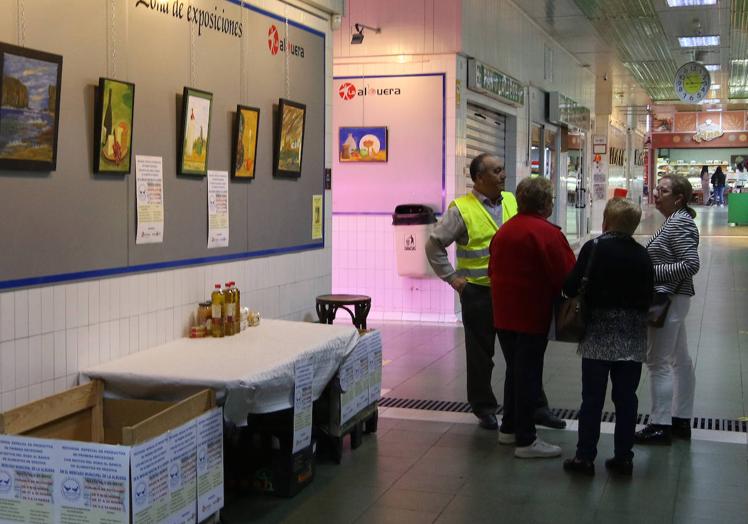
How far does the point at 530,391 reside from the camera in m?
4.89

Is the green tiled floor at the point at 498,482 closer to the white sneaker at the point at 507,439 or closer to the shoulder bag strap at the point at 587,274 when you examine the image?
the white sneaker at the point at 507,439

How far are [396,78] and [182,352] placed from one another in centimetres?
599

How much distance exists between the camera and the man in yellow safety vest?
5.50 metres

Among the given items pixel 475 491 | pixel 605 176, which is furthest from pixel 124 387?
pixel 605 176

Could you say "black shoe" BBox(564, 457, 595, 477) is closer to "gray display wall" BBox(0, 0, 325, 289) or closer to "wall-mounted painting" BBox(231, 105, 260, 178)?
"gray display wall" BBox(0, 0, 325, 289)

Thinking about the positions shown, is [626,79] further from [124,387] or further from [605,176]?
[124,387]

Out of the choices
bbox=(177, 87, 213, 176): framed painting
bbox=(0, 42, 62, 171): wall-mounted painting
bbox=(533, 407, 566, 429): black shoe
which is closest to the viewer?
bbox=(0, 42, 62, 171): wall-mounted painting

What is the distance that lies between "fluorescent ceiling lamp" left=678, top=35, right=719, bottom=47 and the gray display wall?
39.2 ft

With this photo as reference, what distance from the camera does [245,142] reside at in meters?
5.49

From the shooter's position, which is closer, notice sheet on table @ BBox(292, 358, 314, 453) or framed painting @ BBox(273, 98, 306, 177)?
notice sheet on table @ BBox(292, 358, 314, 453)

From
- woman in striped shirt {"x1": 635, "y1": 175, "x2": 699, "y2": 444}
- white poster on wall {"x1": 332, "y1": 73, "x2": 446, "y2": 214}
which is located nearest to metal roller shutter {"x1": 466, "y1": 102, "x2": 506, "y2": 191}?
white poster on wall {"x1": 332, "y1": 73, "x2": 446, "y2": 214}

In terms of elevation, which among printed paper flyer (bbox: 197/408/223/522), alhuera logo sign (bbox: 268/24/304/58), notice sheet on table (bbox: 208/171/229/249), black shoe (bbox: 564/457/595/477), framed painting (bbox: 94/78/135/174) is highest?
alhuera logo sign (bbox: 268/24/304/58)

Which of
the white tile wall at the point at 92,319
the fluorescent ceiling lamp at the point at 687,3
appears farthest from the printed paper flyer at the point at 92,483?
Result: the fluorescent ceiling lamp at the point at 687,3

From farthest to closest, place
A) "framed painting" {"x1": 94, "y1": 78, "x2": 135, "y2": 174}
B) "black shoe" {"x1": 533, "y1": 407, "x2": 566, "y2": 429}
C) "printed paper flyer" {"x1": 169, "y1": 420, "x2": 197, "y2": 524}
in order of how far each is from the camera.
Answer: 1. "black shoe" {"x1": 533, "y1": 407, "x2": 566, "y2": 429}
2. "framed painting" {"x1": 94, "y1": 78, "x2": 135, "y2": 174}
3. "printed paper flyer" {"x1": 169, "y1": 420, "x2": 197, "y2": 524}
